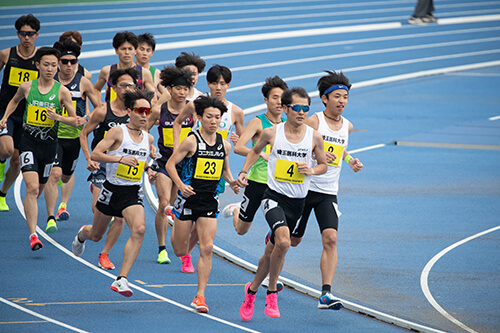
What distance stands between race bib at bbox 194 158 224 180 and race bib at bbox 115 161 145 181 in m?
0.70

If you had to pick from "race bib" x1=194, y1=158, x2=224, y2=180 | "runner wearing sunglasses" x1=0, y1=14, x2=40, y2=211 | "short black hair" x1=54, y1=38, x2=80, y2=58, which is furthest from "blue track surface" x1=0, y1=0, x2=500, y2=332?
"short black hair" x1=54, y1=38, x2=80, y2=58

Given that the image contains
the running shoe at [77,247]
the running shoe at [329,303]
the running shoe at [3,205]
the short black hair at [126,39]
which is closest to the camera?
the running shoe at [329,303]

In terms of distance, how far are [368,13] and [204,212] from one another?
28.3 m

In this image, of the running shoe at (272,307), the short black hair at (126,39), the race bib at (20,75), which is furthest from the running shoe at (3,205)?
the running shoe at (272,307)

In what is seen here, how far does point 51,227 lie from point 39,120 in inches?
56.6

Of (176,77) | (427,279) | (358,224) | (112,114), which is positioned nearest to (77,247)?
(112,114)

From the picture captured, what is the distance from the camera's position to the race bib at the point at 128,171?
827 cm

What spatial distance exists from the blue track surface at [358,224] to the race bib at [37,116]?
1.45 metres

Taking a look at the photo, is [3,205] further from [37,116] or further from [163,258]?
[163,258]

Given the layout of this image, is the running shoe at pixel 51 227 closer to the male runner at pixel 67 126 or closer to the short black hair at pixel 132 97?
the male runner at pixel 67 126

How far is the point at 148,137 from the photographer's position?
852cm

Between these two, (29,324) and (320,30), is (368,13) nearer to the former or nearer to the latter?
(320,30)

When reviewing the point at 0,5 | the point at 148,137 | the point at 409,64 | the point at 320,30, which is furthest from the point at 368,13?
the point at 148,137

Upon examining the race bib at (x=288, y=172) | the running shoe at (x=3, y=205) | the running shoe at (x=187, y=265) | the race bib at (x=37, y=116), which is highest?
the race bib at (x=37, y=116)
